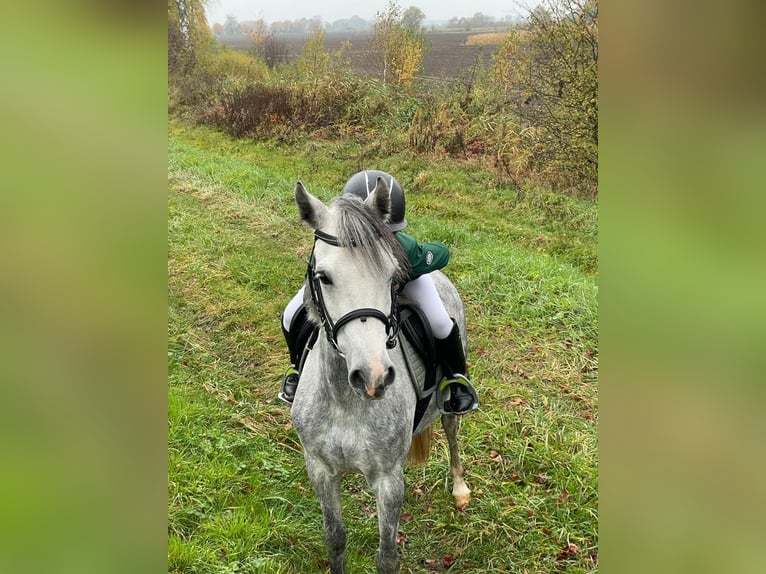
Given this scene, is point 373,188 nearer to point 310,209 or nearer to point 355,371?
point 310,209

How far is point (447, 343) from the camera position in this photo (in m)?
3.65

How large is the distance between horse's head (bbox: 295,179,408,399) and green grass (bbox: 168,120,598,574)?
217cm

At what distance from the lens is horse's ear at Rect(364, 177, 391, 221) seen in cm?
262

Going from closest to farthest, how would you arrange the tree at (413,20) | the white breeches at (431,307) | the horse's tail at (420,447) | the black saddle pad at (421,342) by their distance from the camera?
the black saddle pad at (421,342)
the white breeches at (431,307)
the horse's tail at (420,447)
the tree at (413,20)

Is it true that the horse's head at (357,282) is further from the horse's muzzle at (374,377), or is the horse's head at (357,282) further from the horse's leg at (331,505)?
the horse's leg at (331,505)

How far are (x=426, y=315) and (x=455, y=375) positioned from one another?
0.55 m

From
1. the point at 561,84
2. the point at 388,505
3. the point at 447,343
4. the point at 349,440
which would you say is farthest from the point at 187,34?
the point at 388,505

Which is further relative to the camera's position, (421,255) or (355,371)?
(421,255)

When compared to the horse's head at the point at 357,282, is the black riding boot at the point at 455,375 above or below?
below

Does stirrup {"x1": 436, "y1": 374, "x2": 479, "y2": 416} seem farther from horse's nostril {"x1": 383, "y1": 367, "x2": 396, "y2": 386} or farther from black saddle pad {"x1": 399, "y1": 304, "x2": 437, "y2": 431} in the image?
horse's nostril {"x1": 383, "y1": 367, "x2": 396, "y2": 386}

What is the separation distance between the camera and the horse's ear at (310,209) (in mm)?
2561

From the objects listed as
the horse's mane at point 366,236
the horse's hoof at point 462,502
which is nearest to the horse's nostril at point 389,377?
the horse's mane at point 366,236

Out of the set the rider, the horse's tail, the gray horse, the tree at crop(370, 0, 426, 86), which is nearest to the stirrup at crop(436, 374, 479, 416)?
the rider
